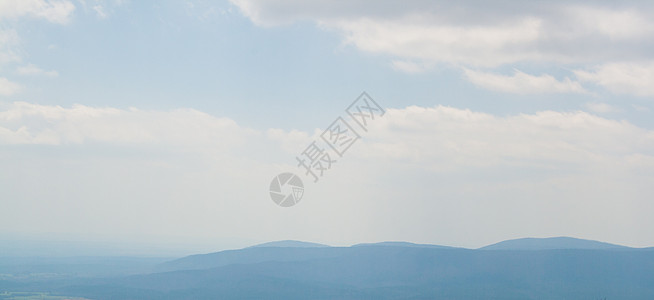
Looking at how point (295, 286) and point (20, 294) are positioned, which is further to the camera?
point (295, 286)

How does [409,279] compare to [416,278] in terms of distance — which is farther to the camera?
[416,278]

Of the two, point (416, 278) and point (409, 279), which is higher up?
point (416, 278)

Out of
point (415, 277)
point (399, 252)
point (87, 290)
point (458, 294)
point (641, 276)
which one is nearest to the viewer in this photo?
point (458, 294)

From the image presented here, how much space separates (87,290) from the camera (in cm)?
14912

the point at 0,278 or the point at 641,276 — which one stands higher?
the point at 0,278

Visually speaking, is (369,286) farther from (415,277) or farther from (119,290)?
(119,290)

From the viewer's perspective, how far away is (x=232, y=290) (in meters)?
150

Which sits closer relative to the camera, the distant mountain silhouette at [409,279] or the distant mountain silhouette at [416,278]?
the distant mountain silhouette at [416,278]

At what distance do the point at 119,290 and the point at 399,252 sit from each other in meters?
87.7

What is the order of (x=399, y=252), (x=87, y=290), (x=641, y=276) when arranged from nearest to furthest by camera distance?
(x=87, y=290) → (x=641, y=276) → (x=399, y=252)

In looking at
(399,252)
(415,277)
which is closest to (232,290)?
(415,277)

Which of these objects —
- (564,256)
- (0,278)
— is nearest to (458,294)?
(564,256)

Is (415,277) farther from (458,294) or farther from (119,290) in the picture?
(119,290)

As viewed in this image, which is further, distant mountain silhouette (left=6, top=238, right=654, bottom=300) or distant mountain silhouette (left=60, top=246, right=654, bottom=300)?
distant mountain silhouette (left=6, top=238, right=654, bottom=300)
